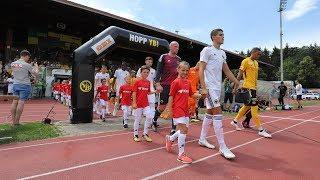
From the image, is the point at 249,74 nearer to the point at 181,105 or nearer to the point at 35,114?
the point at 181,105

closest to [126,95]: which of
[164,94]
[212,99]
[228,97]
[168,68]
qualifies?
[164,94]

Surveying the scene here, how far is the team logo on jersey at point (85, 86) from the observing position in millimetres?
9953

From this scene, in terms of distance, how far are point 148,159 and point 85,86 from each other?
16.4ft

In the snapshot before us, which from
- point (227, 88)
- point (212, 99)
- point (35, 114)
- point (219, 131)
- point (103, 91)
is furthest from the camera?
point (227, 88)

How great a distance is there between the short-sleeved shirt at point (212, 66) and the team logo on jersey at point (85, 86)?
15.7 ft

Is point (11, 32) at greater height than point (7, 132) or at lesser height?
greater

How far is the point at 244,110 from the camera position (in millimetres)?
8789

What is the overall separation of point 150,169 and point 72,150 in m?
1.90

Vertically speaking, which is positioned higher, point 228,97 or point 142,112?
point 228,97

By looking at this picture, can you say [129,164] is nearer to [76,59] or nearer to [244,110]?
→ [244,110]

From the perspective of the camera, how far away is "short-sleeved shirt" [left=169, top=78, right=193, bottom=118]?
572cm

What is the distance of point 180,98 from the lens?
5.80m

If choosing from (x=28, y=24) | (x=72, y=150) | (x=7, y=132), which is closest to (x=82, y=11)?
(x=28, y=24)

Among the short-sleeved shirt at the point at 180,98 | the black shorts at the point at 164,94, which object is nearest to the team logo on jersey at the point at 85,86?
the black shorts at the point at 164,94
